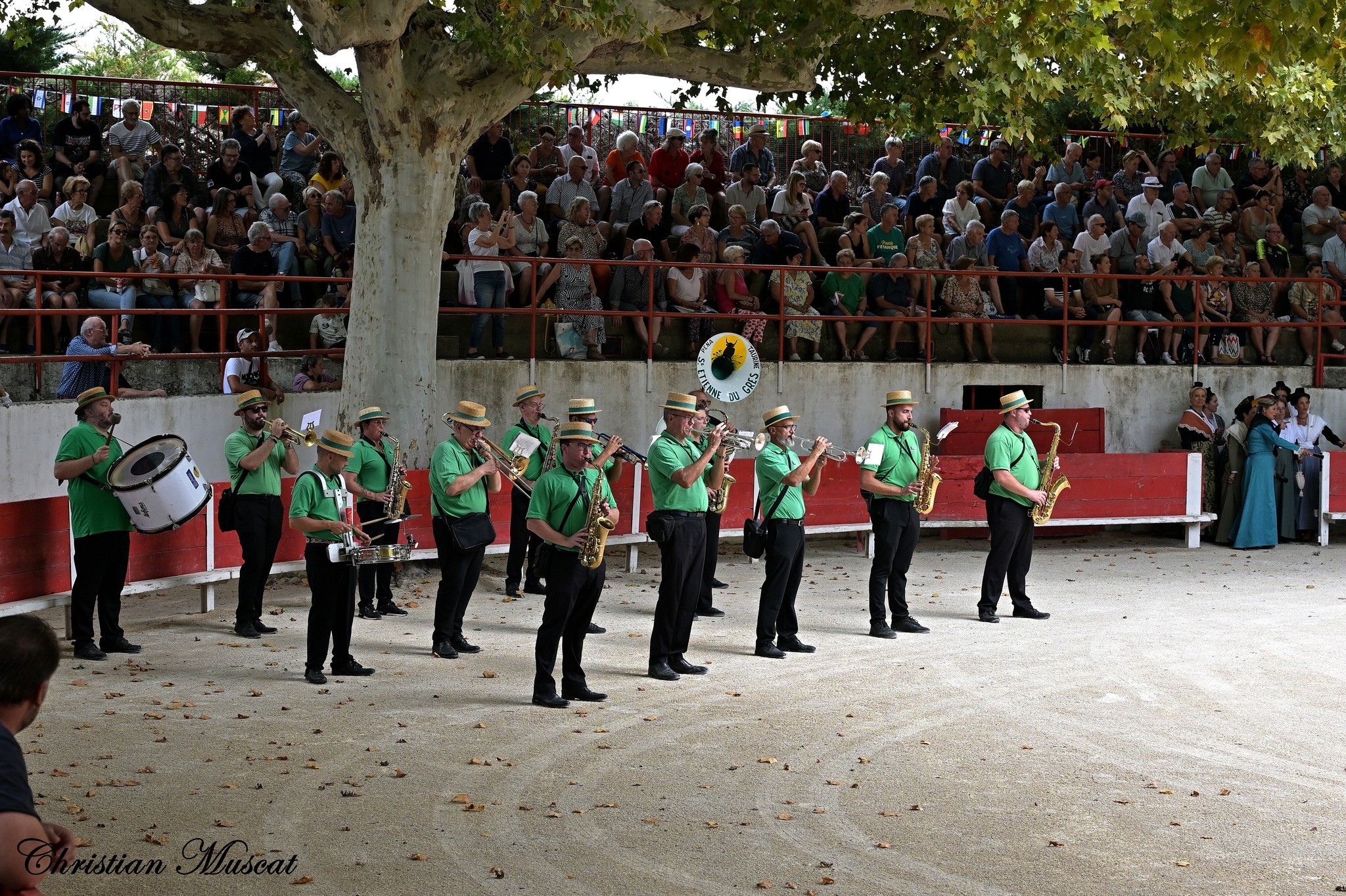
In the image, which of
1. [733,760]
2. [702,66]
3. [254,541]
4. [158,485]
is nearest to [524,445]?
[254,541]

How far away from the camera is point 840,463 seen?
1727 centimetres

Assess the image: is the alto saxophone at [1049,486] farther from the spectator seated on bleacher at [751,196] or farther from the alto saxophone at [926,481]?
the spectator seated on bleacher at [751,196]

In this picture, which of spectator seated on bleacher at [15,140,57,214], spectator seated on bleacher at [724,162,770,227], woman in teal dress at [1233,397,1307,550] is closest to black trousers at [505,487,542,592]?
spectator seated on bleacher at [724,162,770,227]

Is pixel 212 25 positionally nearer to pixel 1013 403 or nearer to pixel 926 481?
pixel 926 481

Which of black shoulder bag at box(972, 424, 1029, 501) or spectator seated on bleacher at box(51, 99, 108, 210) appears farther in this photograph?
spectator seated on bleacher at box(51, 99, 108, 210)

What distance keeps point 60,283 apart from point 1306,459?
49.9 feet

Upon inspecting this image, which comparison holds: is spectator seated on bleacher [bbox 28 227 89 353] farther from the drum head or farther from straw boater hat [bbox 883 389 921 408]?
straw boater hat [bbox 883 389 921 408]

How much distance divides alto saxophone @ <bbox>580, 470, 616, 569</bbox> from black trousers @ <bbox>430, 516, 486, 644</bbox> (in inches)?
76.8

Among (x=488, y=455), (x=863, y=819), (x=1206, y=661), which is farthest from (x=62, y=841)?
(x=1206, y=661)

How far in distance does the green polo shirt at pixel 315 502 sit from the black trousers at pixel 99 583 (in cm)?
187

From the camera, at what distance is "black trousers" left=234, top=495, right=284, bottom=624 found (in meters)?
12.1

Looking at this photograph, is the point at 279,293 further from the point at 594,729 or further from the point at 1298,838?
the point at 1298,838

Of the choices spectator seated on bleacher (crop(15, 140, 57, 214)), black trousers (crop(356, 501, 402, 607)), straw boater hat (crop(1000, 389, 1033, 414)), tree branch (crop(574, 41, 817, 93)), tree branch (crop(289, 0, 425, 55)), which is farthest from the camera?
spectator seated on bleacher (crop(15, 140, 57, 214))

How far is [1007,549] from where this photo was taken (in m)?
13.2
